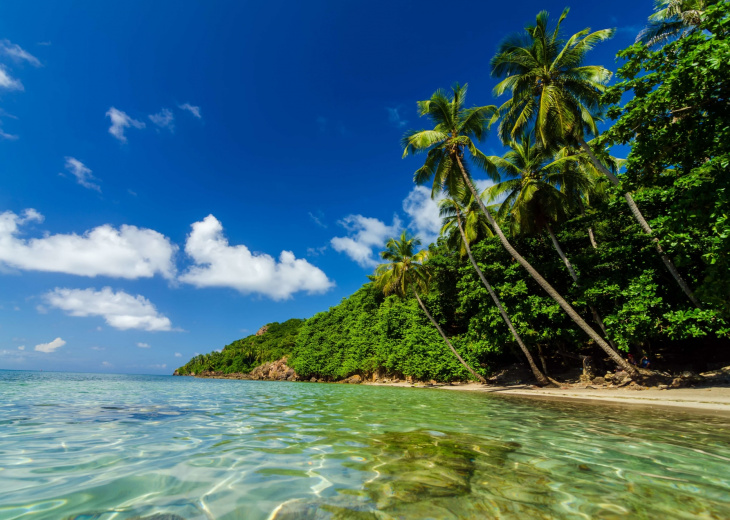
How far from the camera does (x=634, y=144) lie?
10484 mm

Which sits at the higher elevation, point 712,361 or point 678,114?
point 678,114

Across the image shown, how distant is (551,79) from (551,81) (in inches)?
11.3

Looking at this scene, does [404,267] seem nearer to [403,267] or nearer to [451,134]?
[403,267]

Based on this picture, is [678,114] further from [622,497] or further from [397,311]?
[397,311]

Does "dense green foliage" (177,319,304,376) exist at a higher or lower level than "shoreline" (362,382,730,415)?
higher

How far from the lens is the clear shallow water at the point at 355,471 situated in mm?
2408

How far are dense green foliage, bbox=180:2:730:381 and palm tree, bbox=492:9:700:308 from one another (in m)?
0.77

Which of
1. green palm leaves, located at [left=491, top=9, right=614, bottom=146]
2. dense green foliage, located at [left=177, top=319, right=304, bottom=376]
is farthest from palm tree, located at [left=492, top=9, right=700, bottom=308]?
dense green foliage, located at [left=177, top=319, right=304, bottom=376]

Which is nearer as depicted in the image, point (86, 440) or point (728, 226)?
point (86, 440)

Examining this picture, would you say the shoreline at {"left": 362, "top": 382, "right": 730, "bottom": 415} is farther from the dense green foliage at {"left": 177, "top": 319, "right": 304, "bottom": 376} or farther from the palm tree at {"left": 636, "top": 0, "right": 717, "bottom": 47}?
the dense green foliage at {"left": 177, "top": 319, "right": 304, "bottom": 376}

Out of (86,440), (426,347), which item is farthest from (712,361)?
(86,440)

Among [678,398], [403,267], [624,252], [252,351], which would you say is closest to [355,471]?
[678,398]

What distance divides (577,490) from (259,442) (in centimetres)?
382

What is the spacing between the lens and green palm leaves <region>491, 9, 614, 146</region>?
15070 mm
